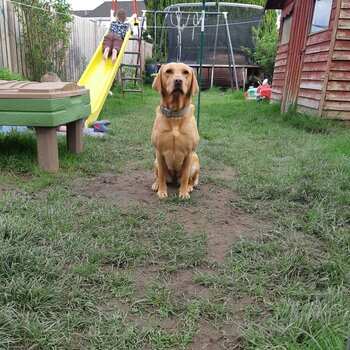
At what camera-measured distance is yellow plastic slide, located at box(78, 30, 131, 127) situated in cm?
668

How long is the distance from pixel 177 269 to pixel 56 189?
171 cm

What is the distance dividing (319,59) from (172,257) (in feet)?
19.6

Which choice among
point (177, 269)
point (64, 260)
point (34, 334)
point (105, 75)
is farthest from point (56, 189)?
point (105, 75)

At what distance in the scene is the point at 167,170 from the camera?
3.42 metres

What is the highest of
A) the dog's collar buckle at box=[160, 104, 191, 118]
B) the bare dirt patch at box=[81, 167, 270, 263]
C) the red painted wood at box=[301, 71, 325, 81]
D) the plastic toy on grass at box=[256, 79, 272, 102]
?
the red painted wood at box=[301, 71, 325, 81]

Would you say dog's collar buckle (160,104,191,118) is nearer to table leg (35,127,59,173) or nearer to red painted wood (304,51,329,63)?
table leg (35,127,59,173)

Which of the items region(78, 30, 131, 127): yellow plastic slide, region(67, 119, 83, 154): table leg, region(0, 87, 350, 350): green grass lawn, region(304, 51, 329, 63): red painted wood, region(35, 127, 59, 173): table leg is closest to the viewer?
region(0, 87, 350, 350): green grass lawn

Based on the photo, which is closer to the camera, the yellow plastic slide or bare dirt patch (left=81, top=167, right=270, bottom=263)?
bare dirt patch (left=81, top=167, right=270, bottom=263)

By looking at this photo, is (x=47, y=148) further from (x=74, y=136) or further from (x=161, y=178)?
(x=161, y=178)

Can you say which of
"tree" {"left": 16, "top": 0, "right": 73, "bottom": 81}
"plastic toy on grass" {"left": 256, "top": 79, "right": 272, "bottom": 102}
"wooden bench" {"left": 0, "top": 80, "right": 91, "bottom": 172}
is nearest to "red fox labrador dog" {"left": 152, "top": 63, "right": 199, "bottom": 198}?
"wooden bench" {"left": 0, "top": 80, "right": 91, "bottom": 172}

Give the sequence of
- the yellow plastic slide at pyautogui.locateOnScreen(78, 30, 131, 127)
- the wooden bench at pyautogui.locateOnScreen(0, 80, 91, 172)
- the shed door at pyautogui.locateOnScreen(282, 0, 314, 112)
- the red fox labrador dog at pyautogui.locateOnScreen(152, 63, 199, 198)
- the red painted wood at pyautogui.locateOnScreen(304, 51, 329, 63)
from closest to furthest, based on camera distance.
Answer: the red fox labrador dog at pyautogui.locateOnScreen(152, 63, 199, 198) < the wooden bench at pyautogui.locateOnScreen(0, 80, 91, 172) < the red painted wood at pyautogui.locateOnScreen(304, 51, 329, 63) < the yellow plastic slide at pyautogui.locateOnScreen(78, 30, 131, 127) < the shed door at pyautogui.locateOnScreen(282, 0, 314, 112)

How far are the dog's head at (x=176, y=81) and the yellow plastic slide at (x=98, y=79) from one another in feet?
11.5

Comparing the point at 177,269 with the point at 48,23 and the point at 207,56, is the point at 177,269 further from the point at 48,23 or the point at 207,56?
the point at 207,56

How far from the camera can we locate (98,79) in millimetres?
7750
